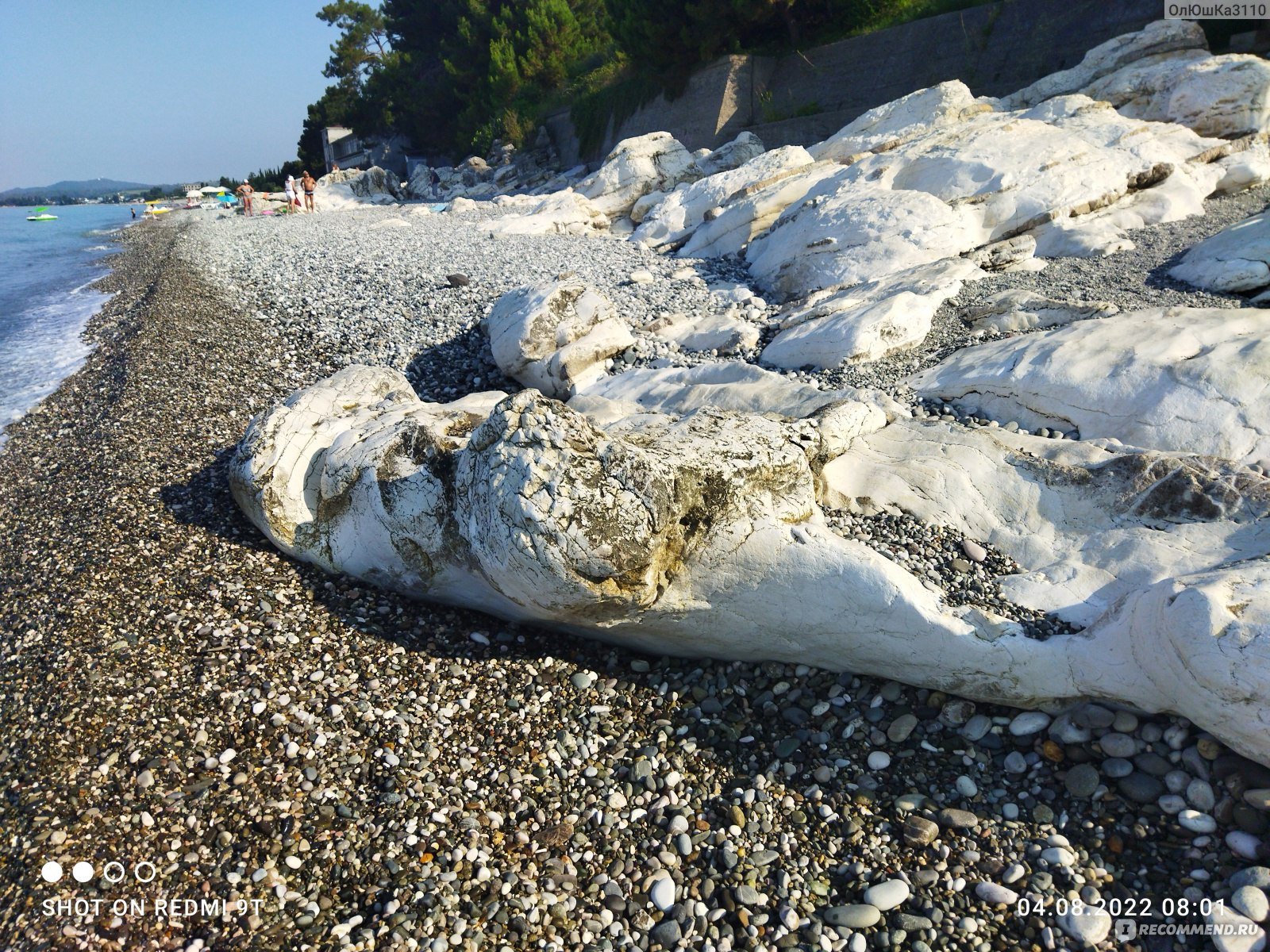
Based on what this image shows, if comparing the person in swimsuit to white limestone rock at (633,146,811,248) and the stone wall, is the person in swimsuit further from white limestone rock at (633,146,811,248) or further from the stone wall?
white limestone rock at (633,146,811,248)

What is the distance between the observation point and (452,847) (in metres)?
3.40

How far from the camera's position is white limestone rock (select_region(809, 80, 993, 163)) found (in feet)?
46.9

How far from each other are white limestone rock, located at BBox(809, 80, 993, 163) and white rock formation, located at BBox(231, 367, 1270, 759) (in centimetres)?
1096

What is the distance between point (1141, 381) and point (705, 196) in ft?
38.4

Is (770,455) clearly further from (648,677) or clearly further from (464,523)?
(464,523)

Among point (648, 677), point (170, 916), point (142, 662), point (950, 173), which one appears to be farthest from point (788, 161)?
point (170, 916)

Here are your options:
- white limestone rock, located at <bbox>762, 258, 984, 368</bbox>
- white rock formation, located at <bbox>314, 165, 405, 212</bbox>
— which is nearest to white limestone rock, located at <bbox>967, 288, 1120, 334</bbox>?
white limestone rock, located at <bbox>762, 258, 984, 368</bbox>

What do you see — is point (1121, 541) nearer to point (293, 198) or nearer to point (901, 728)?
point (901, 728)

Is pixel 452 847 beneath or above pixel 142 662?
beneath

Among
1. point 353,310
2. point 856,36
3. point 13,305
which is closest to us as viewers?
point 353,310

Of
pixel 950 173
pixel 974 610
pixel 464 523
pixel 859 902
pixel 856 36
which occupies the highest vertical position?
pixel 856 36

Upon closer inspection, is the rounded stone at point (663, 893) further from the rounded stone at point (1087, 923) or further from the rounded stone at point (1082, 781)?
the rounded stone at point (1082, 781)

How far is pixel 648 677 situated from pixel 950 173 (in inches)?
385

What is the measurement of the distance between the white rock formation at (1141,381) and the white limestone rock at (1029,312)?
0.71 m
